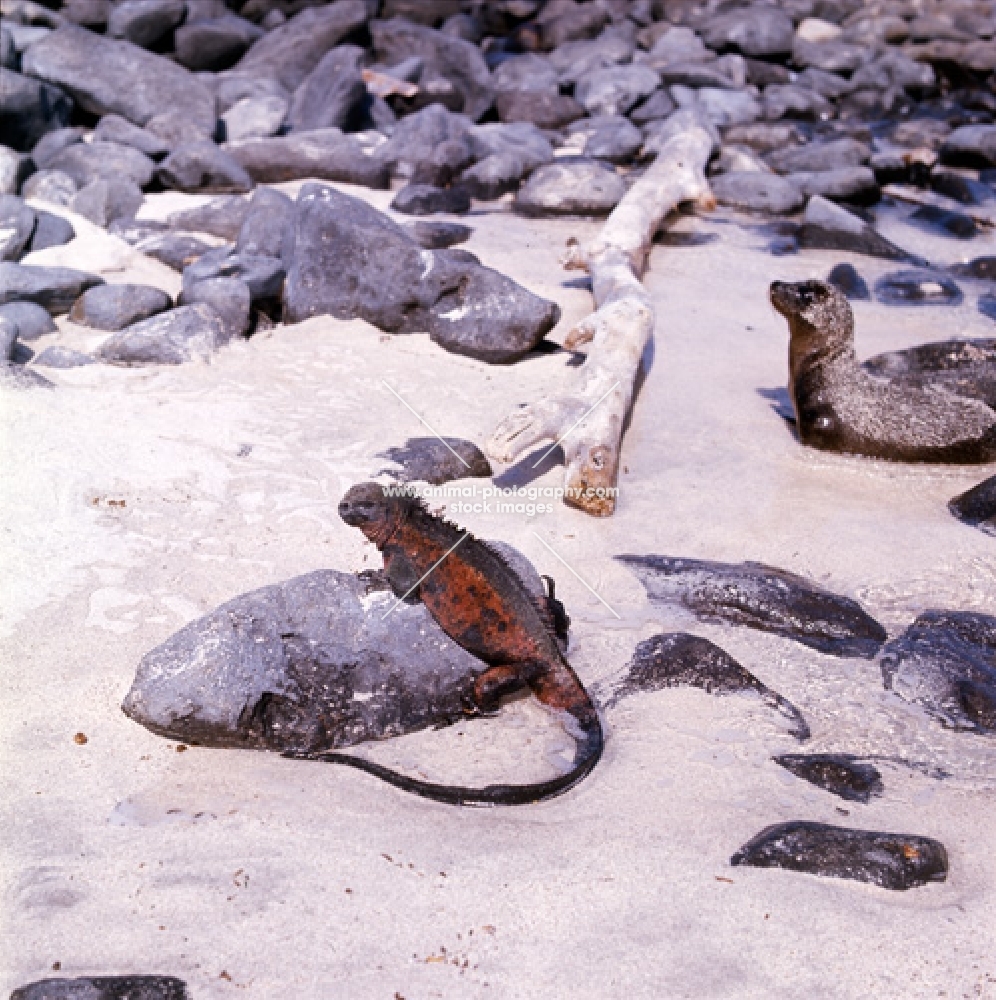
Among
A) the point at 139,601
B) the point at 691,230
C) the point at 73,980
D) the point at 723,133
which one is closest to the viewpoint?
the point at 73,980

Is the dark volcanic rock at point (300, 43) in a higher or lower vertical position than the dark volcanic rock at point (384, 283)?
lower

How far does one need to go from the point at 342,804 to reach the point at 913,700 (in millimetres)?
1775

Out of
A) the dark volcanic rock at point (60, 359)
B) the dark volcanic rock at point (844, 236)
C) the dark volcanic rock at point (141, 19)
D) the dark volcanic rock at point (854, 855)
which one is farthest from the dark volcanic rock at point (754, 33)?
the dark volcanic rock at point (854, 855)

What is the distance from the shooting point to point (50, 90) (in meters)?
9.20

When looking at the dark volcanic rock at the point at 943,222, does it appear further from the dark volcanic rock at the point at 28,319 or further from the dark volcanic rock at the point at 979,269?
the dark volcanic rock at the point at 28,319

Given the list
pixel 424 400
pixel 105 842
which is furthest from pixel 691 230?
pixel 105 842

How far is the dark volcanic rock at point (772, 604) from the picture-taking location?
12.0 feet

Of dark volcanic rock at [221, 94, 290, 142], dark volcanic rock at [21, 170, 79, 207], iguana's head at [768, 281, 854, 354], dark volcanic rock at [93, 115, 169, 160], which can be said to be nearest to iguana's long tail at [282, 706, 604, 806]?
iguana's head at [768, 281, 854, 354]

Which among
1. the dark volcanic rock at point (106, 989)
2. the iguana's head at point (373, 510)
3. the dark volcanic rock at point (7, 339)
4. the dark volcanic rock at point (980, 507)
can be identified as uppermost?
the iguana's head at point (373, 510)

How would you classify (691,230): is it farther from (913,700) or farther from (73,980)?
(73,980)

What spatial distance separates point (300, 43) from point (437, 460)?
892 centimetres

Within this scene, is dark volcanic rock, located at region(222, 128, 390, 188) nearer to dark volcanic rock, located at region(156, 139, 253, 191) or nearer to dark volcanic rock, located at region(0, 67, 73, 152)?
dark volcanic rock, located at region(156, 139, 253, 191)

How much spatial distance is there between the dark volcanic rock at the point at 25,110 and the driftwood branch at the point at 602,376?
15.9 feet

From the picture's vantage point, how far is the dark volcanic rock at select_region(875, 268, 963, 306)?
24.8ft
